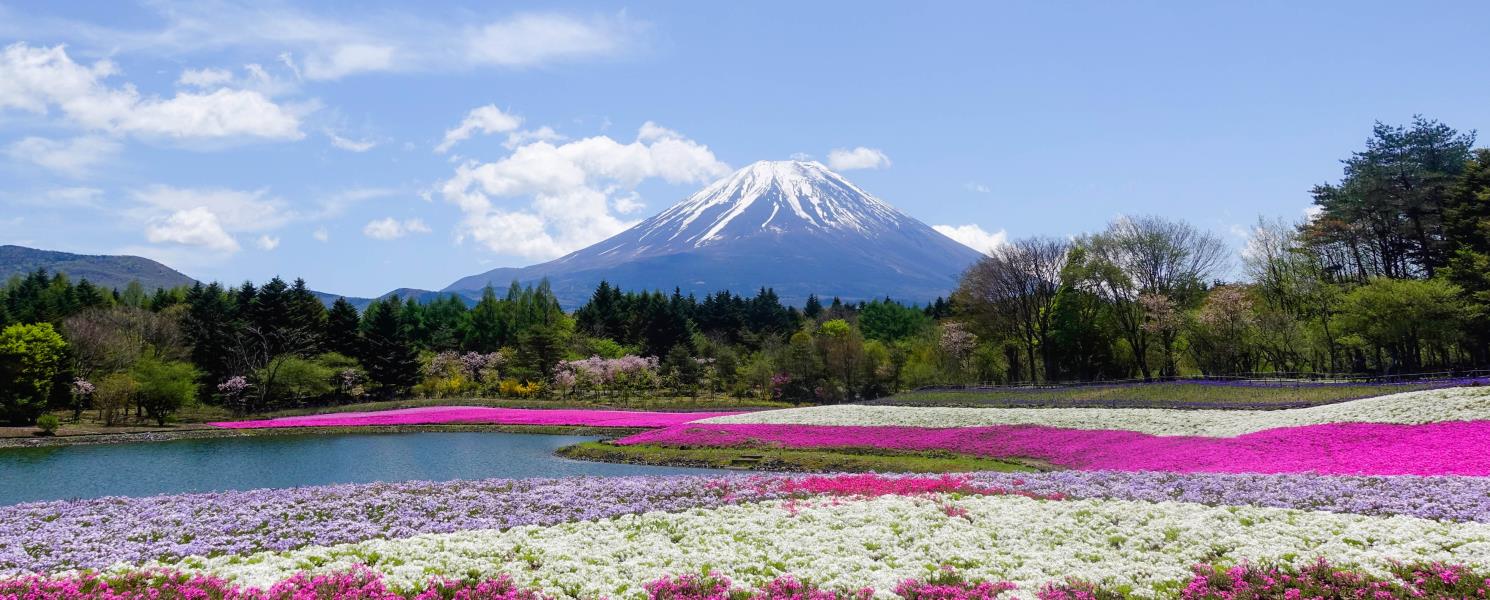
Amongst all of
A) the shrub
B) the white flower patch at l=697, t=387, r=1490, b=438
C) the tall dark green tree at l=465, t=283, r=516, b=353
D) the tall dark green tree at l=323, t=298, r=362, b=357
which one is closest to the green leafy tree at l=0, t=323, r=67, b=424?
the tall dark green tree at l=323, t=298, r=362, b=357

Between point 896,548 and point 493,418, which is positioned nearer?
point 896,548

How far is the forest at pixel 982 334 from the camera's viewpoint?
48.9 m

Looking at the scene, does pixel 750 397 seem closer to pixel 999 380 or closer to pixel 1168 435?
pixel 999 380

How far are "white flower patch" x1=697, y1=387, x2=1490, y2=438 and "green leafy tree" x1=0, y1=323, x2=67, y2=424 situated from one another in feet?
138

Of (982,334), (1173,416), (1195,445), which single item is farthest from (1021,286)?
(1195,445)

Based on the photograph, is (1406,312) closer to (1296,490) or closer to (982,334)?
(982,334)

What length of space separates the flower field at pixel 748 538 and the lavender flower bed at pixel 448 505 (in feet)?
0.24

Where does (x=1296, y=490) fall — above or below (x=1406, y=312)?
below

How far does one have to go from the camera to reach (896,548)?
1253 cm

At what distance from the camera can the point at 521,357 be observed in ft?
267

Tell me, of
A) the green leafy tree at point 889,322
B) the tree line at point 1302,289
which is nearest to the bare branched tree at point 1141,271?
the tree line at point 1302,289

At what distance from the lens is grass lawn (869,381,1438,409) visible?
34844 mm

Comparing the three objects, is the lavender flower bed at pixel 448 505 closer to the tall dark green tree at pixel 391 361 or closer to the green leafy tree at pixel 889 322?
the tall dark green tree at pixel 391 361

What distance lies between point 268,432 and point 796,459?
36.7 m
